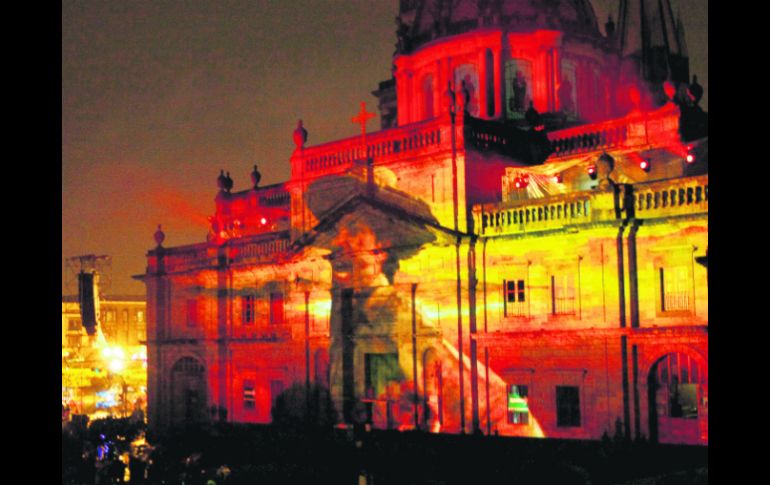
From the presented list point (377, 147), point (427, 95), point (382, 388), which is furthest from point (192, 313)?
point (427, 95)

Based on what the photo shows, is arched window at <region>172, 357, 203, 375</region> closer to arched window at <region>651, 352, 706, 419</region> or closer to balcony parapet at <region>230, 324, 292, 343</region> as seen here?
balcony parapet at <region>230, 324, 292, 343</region>

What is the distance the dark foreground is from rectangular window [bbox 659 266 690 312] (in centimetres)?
382

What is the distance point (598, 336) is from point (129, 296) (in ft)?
207

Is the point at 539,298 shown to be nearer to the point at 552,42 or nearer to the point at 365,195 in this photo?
the point at 365,195

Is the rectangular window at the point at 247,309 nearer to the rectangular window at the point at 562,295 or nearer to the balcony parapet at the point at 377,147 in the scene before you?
the balcony parapet at the point at 377,147

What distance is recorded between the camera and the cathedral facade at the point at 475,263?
27.2 metres

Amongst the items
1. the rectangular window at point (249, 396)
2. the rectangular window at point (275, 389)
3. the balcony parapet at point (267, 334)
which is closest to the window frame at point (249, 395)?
the rectangular window at point (249, 396)

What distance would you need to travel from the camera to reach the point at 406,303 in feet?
107

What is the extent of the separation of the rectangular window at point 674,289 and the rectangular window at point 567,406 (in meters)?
3.70

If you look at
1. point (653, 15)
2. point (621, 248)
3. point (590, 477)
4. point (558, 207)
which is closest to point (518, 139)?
point (558, 207)

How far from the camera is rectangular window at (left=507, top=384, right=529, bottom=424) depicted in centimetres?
2934

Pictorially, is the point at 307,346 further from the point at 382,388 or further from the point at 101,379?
the point at 101,379

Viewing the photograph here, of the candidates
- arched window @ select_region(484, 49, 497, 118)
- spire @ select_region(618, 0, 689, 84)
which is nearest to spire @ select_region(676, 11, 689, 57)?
spire @ select_region(618, 0, 689, 84)

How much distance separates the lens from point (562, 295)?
28.9m
